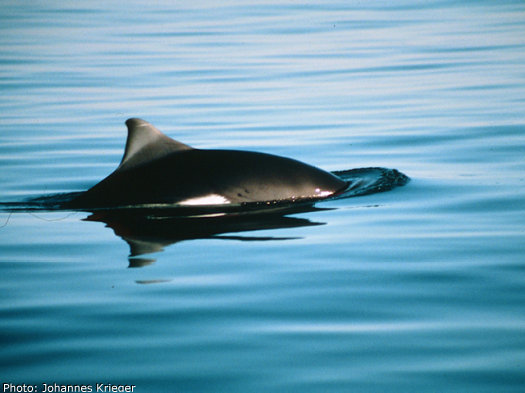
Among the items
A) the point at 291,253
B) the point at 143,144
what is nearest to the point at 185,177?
the point at 143,144

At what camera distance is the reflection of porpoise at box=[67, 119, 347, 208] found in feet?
28.1

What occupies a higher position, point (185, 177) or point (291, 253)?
point (185, 177)

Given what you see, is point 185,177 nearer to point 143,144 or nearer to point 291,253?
point 143,144

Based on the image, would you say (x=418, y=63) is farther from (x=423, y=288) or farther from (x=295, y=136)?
(x=423, y=288)

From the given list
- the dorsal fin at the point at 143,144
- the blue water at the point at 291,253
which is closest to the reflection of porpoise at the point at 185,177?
the dorsal fin at the point at 143,144


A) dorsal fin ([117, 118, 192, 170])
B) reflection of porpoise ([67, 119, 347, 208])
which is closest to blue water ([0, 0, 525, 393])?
reflection of porpoise ([67, 119, 347, 208])

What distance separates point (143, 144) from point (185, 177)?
0.44 metres

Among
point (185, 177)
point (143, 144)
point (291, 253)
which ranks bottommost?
point (291, 253)

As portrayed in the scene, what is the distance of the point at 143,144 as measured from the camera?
8.64 meters

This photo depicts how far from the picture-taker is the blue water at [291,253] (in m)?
4.93

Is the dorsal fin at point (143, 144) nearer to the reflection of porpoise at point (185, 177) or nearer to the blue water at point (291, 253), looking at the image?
the reflection of porpoise at point (185, 177)

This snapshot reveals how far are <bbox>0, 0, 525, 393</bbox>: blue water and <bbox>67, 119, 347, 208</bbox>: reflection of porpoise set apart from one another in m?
0.36

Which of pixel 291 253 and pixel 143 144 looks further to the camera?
pixel 143 144

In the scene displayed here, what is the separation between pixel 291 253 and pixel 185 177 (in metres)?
1.82
